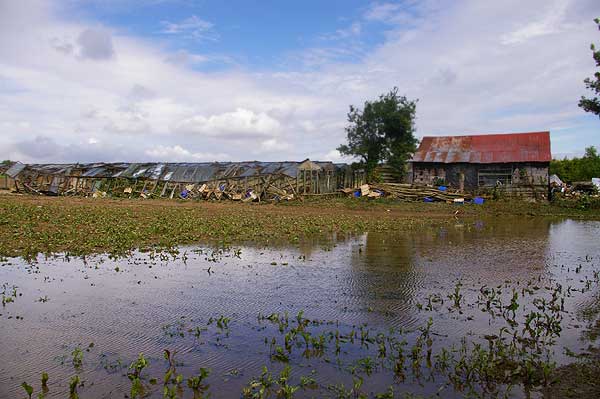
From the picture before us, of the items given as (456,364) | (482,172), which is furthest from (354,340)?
(482,172)

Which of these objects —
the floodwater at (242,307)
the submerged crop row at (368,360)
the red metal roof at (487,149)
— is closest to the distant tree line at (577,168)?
the red metal roof at (487,149)

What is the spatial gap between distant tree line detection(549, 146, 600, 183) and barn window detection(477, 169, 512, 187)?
20.3m

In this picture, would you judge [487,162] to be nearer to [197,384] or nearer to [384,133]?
[384,133]

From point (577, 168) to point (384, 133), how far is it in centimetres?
2975

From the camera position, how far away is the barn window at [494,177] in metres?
37.5

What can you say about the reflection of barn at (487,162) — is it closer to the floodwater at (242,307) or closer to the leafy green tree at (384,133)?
the leafy green tree at (384,133)

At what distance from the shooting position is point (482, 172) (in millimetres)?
38312

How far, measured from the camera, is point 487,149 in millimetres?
39031

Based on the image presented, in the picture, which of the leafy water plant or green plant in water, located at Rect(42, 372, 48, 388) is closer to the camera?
the leafy water plant

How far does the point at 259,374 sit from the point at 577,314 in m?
5.66

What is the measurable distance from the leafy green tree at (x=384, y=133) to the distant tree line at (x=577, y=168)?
25084 millimetres

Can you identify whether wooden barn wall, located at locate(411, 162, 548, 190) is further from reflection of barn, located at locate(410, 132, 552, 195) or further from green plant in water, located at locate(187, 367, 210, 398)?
green plant in water, located at locate(187, 367, 210, 398)

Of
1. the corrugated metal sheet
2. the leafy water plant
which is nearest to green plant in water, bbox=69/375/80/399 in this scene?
the leafy water plant

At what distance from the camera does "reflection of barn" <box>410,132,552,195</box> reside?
36.5 metres
